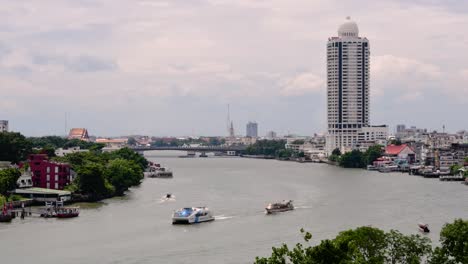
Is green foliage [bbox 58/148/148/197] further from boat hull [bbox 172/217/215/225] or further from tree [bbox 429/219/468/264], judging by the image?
tree [bbox 429/219/468/264]

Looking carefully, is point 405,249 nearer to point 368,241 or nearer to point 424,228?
point 368,241

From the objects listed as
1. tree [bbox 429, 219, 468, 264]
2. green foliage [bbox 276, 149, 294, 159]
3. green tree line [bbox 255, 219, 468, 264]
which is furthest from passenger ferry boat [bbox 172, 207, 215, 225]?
green foliage [bbox 276, 149, 294, 159]

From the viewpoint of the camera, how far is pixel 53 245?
1766 cm

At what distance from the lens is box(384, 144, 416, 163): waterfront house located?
185 ft

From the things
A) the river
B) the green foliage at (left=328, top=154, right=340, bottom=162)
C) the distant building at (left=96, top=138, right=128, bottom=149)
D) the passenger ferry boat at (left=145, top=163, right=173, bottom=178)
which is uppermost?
the distant building at (left=96, top=138, right=128, bottom=149)

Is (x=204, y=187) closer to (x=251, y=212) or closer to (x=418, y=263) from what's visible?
(x=251, y=212)

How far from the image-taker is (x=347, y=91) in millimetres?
68688

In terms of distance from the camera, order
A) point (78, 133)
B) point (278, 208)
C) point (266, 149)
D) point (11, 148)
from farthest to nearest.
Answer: point (78, 133) → point (266, 149) → point (11, 148) → point (278, 208)

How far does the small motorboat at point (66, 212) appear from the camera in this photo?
73.9 feet

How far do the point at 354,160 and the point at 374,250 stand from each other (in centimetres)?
4646

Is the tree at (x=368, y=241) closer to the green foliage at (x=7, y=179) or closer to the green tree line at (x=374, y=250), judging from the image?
the green tree line at (x=374, y=250)

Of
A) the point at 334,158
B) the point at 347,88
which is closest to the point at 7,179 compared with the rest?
the point at 334,158

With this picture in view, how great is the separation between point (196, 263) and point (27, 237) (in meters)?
5.14

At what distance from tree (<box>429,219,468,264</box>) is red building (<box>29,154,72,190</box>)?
1909 cm
